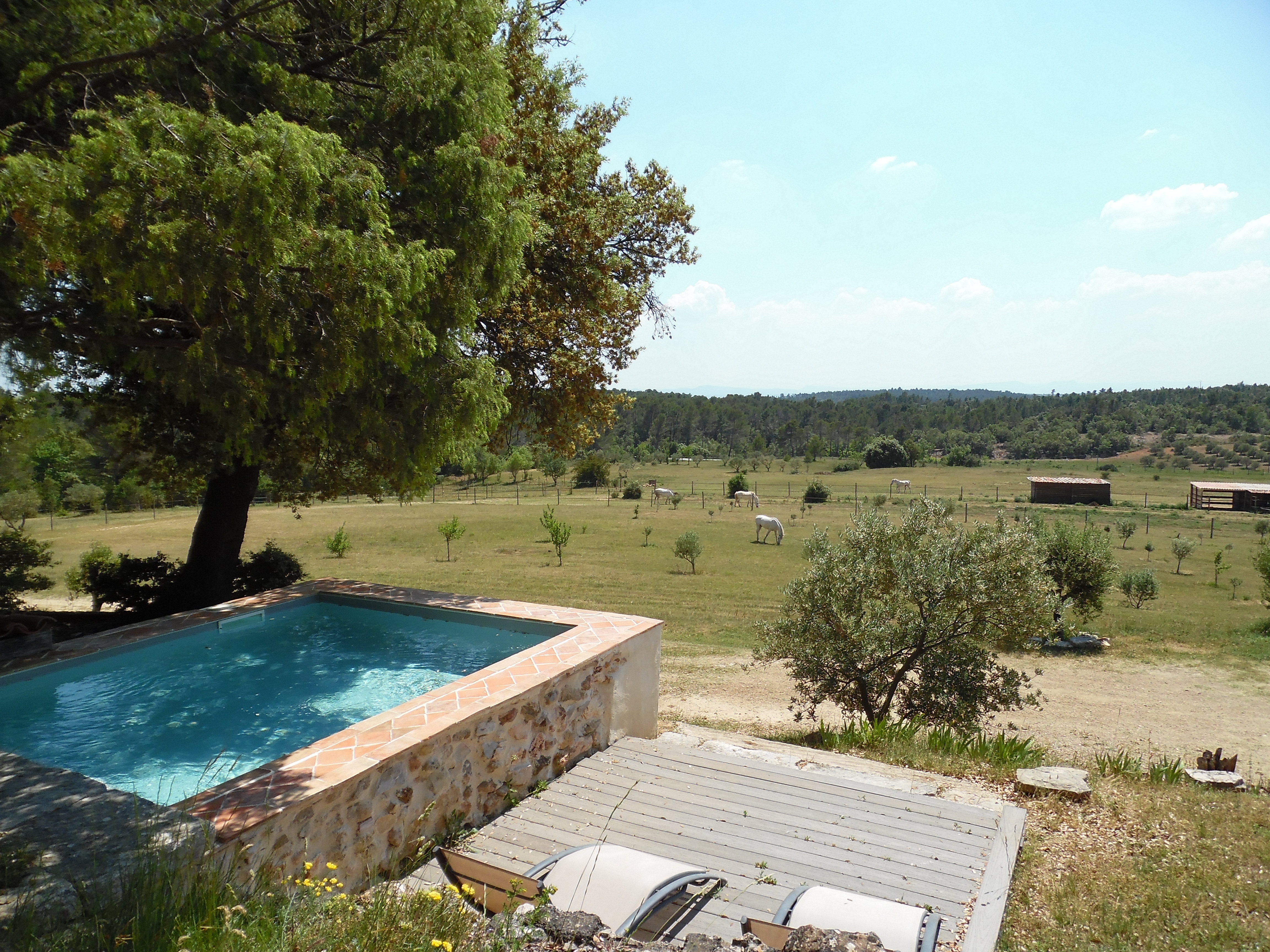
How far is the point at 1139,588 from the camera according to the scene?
24453 millimetres

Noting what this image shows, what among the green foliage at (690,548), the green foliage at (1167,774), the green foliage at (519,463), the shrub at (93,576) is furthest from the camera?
the green foliage at (519,463)

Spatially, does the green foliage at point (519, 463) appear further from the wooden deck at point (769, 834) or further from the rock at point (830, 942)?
the rock at point (830, 942)

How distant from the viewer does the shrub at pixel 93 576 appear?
11.7 meters

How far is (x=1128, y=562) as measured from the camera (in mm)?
32031

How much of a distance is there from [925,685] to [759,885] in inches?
259

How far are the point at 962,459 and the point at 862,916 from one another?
3822 inches

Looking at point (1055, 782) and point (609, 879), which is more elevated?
point (609, 879)

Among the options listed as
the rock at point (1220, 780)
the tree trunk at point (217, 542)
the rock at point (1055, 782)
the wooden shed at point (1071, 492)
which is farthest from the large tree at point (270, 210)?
the wooden shed at point (1071, 492)

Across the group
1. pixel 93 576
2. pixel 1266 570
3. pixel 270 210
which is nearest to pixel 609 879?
pixel 270 210

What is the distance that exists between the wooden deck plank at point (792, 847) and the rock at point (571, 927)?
1890mm

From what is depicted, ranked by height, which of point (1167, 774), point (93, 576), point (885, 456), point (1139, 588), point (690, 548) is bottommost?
point (1139, 588)

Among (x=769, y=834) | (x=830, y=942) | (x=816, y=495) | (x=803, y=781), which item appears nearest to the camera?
(x=830, y=942)

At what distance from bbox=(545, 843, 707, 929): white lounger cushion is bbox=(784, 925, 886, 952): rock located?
0.82 m

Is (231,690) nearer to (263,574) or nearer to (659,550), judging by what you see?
(263,574)
